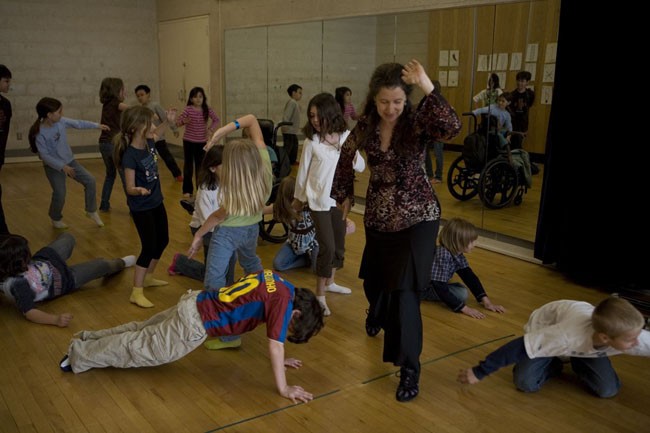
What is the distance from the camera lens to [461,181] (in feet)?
20.2

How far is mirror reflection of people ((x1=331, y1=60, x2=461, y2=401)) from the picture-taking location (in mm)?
2564

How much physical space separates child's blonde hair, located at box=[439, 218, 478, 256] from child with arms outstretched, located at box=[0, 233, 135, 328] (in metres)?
2.41

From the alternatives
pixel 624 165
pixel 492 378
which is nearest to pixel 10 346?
pixel 492 378

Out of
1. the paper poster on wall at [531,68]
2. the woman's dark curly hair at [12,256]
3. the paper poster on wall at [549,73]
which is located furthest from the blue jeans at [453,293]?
the woman's dark curly hair at [12,256]

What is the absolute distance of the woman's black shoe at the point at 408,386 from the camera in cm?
281

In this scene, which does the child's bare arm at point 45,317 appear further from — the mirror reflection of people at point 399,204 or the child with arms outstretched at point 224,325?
the mirror reflection of people at point 399,204

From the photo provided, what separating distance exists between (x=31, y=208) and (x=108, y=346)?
4.30m

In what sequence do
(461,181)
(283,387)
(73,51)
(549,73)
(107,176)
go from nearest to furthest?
(283,387) < (549,73) < (461,181) < (107,176) < (73,51)

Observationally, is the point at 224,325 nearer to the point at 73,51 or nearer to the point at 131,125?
the point at 131,125

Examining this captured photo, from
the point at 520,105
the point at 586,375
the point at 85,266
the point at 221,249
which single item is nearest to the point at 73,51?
the point at 85,266

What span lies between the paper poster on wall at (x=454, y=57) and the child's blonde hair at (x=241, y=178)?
3259 millimetres

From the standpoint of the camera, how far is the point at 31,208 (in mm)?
6586

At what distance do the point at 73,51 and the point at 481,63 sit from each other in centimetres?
774

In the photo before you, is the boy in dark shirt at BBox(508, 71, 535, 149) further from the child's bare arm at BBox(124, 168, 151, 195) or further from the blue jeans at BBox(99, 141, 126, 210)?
the blue jeans at BBox(99, 141, 126, 210)
